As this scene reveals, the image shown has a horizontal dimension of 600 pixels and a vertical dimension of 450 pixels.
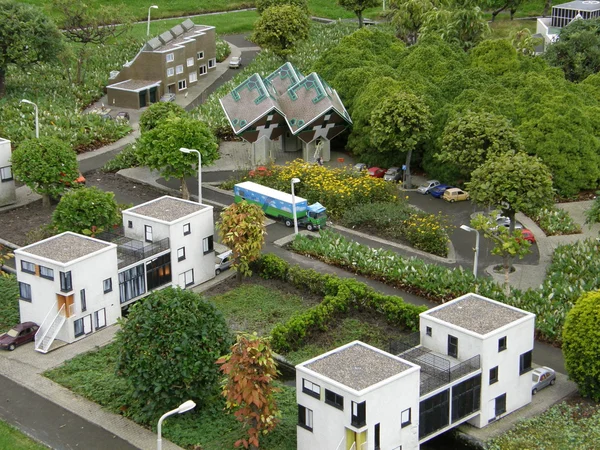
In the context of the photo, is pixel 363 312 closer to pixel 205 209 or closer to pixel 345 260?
pixel 345 260

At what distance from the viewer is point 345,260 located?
6181 centimetres

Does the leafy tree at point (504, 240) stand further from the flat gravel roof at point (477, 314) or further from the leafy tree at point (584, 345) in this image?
the leafy tree at point (584, 345)

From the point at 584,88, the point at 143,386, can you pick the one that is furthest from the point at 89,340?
the point at 584,88

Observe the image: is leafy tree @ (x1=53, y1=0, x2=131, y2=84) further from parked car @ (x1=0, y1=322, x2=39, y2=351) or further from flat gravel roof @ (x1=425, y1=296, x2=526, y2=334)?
flat gravel roof @ (x1=425, y1=296, x2=526, y2=334)

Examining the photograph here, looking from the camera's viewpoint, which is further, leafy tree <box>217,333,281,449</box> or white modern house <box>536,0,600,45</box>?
white modern house <box>536,0,600,45</box>

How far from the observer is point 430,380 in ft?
145

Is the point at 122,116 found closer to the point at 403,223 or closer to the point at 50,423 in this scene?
the point at 403,223

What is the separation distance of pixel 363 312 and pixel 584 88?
36.7 meters

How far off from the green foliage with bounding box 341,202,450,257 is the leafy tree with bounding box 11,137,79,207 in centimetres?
1902

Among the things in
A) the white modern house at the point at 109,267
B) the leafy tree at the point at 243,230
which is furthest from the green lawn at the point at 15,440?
the leafy tree at the point at 243,230

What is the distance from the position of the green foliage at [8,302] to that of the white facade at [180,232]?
7159 millimetres

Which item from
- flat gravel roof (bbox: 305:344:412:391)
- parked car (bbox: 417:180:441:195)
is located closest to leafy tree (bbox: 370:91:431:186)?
parked car (bbox: 417:180:441:195)

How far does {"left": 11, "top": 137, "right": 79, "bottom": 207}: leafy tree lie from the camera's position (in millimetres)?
69312

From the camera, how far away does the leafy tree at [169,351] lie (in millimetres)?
45094
